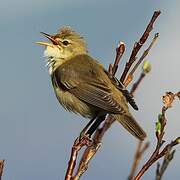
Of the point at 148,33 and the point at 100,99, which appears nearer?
the point at 148,33

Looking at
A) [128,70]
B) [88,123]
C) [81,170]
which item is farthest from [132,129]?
[81,170]

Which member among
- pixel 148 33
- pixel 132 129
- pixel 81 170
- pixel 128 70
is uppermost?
pixel 148 33

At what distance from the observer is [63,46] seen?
8.17 metres

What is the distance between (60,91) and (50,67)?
33.1 inches

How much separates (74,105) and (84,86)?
0.33 metres

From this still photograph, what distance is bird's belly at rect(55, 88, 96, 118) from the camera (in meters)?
6.82

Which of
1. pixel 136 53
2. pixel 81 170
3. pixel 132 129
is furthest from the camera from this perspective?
pixel 132 129

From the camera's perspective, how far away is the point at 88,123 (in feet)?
20.2

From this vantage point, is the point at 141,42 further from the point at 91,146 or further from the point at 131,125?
the point at 131,125

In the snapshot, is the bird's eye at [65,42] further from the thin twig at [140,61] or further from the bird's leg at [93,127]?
the thin twig at [140,61]

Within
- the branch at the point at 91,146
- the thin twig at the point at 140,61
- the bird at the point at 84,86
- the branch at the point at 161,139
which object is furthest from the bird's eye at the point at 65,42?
the branch at the point at 161,139

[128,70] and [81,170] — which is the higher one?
[128,70]

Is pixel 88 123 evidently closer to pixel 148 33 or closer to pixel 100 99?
pixel 100 99

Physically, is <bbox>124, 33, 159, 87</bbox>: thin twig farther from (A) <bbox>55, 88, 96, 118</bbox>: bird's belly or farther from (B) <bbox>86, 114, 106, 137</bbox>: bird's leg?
(A) <bbox>55, 88, 96, 118</bbox>: bird's belly
